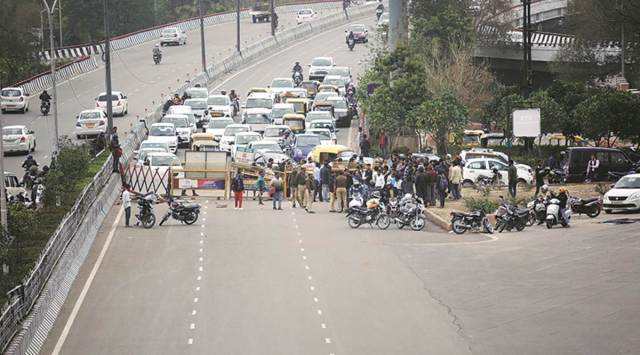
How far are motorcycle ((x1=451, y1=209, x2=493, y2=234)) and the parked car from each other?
37.1ft

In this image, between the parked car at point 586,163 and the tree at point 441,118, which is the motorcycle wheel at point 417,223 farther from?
the tree at point 441,118

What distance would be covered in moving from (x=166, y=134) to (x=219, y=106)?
32.4 ft

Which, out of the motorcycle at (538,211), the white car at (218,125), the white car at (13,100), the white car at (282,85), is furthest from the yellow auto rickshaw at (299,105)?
the motorcycle at (538,211)

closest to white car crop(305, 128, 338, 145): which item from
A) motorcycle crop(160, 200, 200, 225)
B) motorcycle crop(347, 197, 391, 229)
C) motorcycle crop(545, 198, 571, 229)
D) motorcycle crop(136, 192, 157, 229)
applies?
motorcycle crop(160, 200, 200, 225)

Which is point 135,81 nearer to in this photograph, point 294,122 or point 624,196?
point 294,122

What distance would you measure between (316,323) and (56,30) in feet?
331

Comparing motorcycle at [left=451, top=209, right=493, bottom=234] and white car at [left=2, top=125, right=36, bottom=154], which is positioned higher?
white car at [left=2, top=125, right=36, bottom=154]

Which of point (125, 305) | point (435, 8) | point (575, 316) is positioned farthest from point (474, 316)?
point (435, 8)

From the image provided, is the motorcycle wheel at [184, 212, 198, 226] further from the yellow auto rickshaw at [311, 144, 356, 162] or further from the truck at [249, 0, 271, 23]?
the truck at [249, 0, 271, 23]

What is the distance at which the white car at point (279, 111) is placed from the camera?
67625 millimetres

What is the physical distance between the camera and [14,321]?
25.0 metres

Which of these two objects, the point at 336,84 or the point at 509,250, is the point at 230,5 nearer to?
the point at 336,84

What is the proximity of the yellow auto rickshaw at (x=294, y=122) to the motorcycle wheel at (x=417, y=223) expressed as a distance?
83.7ft

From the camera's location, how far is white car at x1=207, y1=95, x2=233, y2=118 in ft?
232
